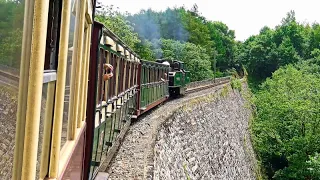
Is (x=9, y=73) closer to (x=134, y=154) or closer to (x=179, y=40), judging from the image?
(x=134, y=154)

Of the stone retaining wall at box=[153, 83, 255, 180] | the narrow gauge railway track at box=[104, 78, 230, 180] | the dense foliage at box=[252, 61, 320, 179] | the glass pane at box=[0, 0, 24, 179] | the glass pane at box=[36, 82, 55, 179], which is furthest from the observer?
the dense foliage at box=[252, 61, 320, 179]

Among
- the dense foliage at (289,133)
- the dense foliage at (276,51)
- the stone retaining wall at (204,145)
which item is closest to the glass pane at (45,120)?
the stone retaining wall at (204,145)

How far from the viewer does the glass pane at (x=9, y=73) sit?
84 cm

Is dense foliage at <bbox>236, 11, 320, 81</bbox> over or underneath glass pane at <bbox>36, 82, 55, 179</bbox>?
over

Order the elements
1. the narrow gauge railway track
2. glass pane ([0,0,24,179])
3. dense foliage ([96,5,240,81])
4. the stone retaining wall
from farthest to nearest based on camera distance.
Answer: dense foliage ([96,5,240,81]), the stone retaining wall, the narrow gauge railway track, glass pane ([0,0,24,179])

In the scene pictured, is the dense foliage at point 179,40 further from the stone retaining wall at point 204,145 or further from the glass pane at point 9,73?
the glass pane at point 9,73

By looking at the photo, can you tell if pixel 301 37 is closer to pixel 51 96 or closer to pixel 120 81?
pixel 120 81

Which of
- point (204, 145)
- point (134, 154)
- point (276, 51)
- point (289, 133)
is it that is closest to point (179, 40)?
point (276, 51)

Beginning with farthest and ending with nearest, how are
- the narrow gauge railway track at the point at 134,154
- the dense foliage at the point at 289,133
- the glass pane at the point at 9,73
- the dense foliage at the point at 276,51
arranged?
the dense foliage at the point at 276,51
the dense foliage at the point at 289,133
the narrow gauge railway track at the point at 134,154
the glass pane at the point at 9,73

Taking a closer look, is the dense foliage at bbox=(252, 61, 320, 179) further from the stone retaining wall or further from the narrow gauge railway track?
the narrow gauge railway track

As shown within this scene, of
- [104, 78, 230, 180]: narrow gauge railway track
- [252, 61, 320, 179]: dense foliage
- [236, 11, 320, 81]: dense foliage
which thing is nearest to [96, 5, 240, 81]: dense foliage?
[236, 11, 320, 81]: dense foliage

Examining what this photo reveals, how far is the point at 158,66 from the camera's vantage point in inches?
524

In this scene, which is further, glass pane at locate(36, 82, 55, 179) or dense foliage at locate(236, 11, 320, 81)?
dense foliage at locate(236, 11, 320, 81)

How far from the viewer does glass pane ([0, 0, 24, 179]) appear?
2.76ft
